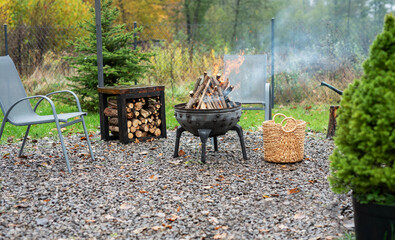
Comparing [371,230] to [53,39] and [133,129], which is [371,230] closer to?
[133,129]

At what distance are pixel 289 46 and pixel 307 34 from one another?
16.9 inches

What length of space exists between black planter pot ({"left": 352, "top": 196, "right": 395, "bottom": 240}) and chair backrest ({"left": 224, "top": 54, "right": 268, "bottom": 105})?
3224mm

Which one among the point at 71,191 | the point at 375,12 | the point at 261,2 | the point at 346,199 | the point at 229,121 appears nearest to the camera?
the point at 346,199

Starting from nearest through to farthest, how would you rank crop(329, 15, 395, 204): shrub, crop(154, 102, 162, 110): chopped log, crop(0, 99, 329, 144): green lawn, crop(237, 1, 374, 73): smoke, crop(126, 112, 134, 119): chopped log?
crop(329, 15, 395, 204): shrub → crop(126, 112, 134, 119): chopped log → crop(154, 102, 162, 110): chopped log → crop(0, 99, 329, 144): green lawn → crop(237, 1, 374, 73): smoke

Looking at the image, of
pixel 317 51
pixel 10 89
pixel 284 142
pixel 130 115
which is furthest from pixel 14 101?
pixel 317 51

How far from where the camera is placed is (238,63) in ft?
17.6

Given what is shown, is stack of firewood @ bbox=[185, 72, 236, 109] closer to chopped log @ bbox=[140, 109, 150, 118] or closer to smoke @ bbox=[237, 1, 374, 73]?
chopped log @ bbox=[140, 109, 150, 118]

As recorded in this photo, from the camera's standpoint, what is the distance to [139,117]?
15.7ft

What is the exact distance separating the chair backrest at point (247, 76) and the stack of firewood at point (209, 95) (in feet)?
3.98

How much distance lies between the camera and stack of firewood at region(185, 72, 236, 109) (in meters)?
3.84

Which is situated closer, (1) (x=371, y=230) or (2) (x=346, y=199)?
(1) (x=371, y=230)

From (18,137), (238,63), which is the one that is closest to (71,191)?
(18,137)

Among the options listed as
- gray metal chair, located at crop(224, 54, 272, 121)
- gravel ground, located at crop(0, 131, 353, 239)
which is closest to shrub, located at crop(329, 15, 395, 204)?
gravel ground, located at crop(0, 131, 353, 239)

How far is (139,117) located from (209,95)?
1.19m
